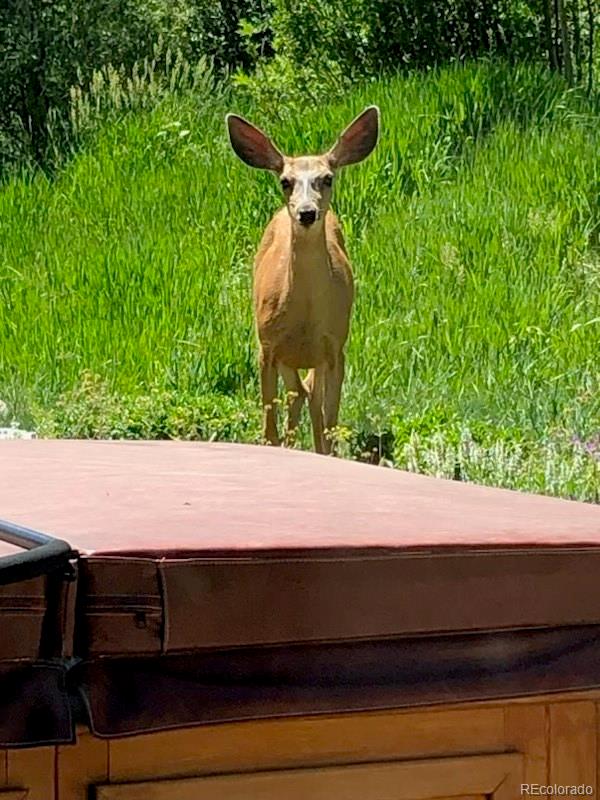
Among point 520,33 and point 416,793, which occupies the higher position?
point 416,793

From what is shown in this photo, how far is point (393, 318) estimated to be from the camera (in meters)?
7.01

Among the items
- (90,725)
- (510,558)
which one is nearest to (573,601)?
(510,558)

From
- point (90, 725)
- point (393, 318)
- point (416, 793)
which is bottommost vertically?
point (393, 318)

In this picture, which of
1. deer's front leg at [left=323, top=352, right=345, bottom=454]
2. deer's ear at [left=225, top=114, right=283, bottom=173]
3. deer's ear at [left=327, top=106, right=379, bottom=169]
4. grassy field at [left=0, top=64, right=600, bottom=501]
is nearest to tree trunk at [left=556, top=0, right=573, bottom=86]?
grassy field at [left=0, top=64, right=600, bottom=501]

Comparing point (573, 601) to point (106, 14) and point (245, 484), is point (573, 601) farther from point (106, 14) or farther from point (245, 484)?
point (106, 14)

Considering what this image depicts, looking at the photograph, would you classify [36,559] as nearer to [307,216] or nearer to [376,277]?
[307,216]

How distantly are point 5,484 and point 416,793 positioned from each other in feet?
2.19

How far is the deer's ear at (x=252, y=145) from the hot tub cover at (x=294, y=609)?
4.37 meters

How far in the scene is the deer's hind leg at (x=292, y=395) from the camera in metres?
5.86

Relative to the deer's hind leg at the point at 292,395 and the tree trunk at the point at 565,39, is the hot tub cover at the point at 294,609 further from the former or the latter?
the tree trunk at the point at 565,39

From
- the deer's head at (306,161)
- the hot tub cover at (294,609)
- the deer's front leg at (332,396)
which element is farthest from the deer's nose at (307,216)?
the hot tub cover at (294,609)

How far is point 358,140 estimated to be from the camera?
6.18m

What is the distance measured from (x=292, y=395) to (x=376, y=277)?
1.55 m

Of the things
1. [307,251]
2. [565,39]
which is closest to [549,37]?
[565,39]
